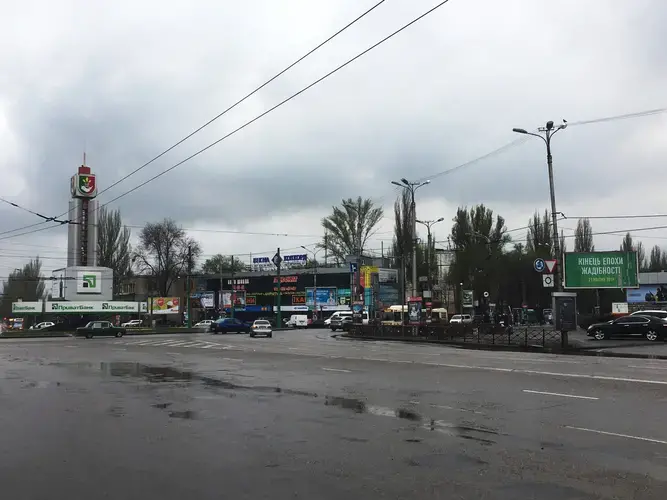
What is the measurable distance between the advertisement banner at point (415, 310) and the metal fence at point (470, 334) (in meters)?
1.64

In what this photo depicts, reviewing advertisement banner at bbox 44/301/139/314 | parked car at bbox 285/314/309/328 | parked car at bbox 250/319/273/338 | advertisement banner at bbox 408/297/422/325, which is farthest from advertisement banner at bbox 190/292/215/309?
advertisement banner at bbox 408/297/422/325

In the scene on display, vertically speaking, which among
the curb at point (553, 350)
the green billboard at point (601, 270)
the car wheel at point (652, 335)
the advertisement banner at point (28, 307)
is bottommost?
the curb at point (553, 350)

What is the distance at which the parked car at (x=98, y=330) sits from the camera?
56.5 metres

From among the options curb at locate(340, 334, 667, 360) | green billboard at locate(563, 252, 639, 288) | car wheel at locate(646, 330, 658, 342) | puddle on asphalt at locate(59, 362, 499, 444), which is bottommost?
curb at locate(340, 334, 667, 360)

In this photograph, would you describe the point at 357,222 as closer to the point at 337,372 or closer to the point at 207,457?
the point at 337,372

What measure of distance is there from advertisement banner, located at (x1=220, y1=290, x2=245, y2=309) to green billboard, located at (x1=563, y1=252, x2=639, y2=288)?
209 ft

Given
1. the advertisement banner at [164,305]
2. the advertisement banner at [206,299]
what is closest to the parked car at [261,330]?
the advertisement banner at [164,305]

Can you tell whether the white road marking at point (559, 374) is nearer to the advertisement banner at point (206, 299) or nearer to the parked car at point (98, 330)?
the parked car at point (98, 330)

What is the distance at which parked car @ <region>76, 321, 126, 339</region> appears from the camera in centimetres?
5647

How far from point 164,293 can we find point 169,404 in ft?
272

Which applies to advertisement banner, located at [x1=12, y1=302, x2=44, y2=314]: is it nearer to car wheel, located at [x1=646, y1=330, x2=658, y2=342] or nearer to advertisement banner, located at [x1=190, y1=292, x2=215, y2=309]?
advertisement banner, located at [x1=190, y1=292, x2=215, y2=309]

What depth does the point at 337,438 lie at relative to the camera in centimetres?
899

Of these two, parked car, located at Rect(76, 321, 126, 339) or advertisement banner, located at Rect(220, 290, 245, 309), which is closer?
parked car, located at Rect(76, 321, 126, 339)

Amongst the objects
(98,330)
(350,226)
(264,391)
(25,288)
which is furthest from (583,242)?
(25,288)
